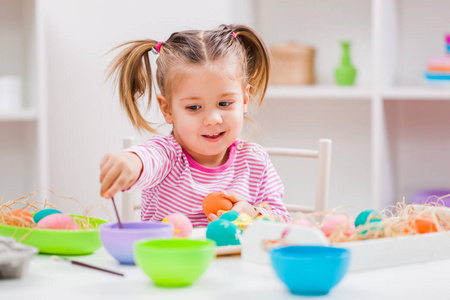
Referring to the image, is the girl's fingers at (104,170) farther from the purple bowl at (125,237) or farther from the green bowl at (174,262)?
the green bowl at (174,262)

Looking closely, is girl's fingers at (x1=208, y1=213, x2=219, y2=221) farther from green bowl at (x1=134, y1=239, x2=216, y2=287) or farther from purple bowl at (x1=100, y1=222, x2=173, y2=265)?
green bowl at (x1=134, y1=239, x2=216, y2=287)

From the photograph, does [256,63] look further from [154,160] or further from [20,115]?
[20,115]

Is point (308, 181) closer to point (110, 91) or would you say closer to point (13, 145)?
point (110, 91)

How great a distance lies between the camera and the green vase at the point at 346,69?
2689 millimetres

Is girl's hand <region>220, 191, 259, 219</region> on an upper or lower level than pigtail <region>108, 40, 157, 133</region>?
lower

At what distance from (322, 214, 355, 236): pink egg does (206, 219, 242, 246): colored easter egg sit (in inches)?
5.2

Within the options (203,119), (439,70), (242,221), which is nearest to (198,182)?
(203,119)

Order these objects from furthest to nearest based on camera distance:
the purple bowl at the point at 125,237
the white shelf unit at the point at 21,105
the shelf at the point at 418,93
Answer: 1. the white shelf unit at the point at 21,105
2. the shelf at the point at 418,93
3. the purple bowl at the point at 125,237

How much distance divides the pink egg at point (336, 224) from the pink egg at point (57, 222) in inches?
14.9

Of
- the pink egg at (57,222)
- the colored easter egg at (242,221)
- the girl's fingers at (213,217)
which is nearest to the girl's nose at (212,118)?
the girl's fingers at (213,217)

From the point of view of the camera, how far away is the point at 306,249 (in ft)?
2.76

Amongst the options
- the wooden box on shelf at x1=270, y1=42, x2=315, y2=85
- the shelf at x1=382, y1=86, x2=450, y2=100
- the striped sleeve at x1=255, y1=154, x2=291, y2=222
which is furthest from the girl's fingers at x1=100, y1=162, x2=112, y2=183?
the wooden box on shelf at x1=270, y1=42, x2=315, y2=85

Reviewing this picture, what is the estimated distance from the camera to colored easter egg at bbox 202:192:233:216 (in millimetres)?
1311

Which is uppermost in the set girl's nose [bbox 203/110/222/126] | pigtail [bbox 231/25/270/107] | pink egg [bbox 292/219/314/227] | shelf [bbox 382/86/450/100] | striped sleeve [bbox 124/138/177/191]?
pigtail [bbox 231/25/270/107]
